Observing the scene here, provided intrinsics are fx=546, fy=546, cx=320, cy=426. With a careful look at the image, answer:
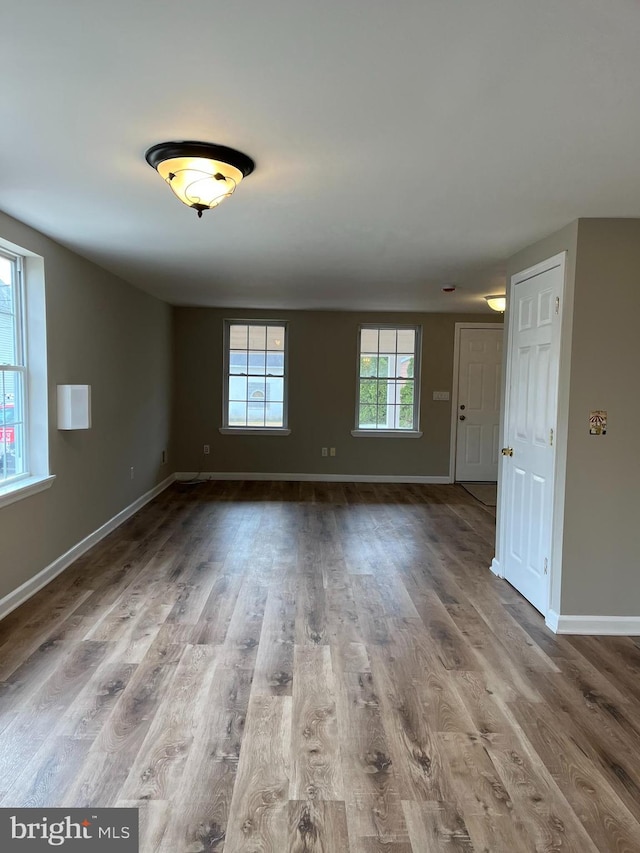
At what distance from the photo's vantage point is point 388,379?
7.52 meters

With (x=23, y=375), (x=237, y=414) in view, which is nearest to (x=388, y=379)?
(x=237, y=414)

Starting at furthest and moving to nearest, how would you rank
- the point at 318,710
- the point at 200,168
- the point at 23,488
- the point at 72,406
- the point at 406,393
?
the point at 406,393 → the point at 72,406 → the point at 23,488 → the point at 318,710 → the point at 200,168

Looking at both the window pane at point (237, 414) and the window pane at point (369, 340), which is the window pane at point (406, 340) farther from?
the window pane at point (237, 414)

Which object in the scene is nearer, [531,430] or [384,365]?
[531,430]

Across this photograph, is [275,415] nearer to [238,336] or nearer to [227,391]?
[227,391]

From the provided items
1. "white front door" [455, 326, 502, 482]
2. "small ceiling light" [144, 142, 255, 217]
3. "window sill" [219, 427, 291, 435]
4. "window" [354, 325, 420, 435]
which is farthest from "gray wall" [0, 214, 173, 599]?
"white front door" [455, 326, 502, 482]

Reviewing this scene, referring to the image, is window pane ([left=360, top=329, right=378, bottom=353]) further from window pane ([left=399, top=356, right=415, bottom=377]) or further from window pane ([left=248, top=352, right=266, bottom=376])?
window pane ([left=248, top=352, right=266, bottom=376])

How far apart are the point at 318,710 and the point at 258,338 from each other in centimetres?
572

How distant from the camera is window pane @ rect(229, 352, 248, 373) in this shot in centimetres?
745

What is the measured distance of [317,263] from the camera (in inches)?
168

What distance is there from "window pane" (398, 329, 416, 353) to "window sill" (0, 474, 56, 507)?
16.3ft

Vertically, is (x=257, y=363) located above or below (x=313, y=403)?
above

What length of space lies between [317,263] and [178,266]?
3.86 feet

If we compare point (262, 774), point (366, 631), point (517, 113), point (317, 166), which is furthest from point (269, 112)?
point (366, 631)
